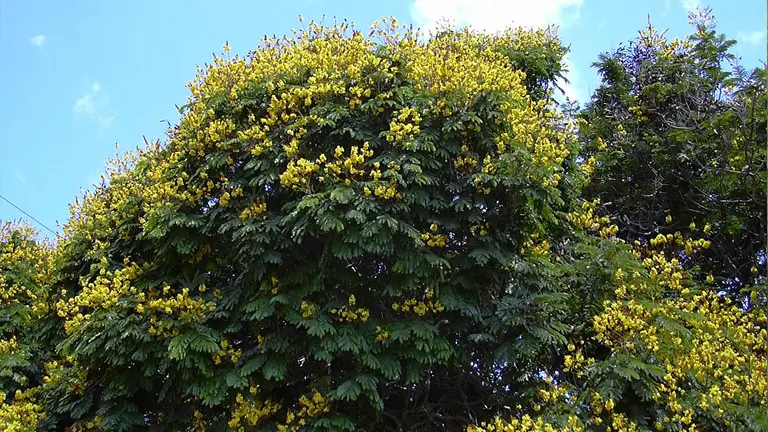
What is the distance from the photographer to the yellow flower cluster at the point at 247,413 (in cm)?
460

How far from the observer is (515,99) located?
Answer: 4918 mm

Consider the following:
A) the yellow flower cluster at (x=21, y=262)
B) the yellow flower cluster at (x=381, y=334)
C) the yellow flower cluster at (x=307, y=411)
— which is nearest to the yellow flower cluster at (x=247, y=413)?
the yellow flower cluster at (x=307, y=411)

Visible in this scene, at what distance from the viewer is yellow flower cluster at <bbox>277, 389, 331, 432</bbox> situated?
14.9 feet

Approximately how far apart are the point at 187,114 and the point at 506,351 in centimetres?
319

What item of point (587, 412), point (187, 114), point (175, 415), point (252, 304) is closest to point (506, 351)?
point (587, 412)

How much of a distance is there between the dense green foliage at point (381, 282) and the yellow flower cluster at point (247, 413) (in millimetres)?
20

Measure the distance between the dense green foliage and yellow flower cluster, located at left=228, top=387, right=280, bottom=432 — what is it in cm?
2

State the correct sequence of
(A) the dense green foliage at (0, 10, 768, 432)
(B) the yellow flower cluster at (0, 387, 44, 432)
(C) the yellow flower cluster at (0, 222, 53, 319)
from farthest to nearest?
(C) the yellow flower cluster at (0, 222, 53, 319), (B) the yellow flower cluster at (0, 387, 44, 432), (A) the dense green foliage at (0, 10, 768, 432)

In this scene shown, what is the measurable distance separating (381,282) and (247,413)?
4.23ft

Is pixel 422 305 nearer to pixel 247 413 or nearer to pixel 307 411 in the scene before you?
pixel 307 411

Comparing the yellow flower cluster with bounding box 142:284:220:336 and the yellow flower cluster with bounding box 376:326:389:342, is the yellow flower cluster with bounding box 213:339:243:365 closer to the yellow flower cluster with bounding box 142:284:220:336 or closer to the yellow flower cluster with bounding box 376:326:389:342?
the yellow flower cluster with bounding box 142:284:220:336

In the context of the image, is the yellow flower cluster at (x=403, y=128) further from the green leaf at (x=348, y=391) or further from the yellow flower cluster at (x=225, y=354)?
the yellow flower cluster at (x=225, y=354)

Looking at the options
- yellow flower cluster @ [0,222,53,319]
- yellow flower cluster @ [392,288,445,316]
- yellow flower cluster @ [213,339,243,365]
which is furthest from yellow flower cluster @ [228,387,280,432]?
yellow flower cluster @ [0,222,53,319]

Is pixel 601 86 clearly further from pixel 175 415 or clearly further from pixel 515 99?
pixel 175 415
